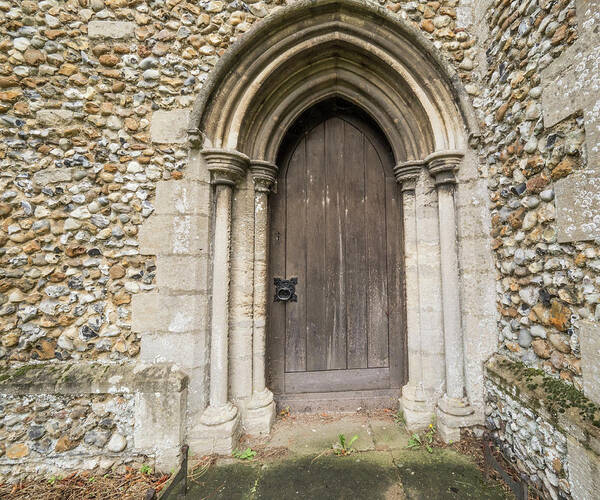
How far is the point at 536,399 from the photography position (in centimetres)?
173

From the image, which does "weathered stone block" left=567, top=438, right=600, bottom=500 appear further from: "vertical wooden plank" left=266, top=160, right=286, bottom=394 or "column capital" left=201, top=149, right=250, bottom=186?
"column capital" left=201, top=149, right=250, bottom=186

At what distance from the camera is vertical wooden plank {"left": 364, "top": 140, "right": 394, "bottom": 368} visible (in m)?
2.73

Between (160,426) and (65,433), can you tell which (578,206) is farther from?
(65,433)

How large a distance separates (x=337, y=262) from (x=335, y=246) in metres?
0.16

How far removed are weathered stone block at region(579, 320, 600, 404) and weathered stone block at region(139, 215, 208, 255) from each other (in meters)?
2.49

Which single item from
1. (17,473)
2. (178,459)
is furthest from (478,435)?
(17,473)

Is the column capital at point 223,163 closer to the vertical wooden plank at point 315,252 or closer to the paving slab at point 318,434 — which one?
the vertical wooden plank at point 315,252

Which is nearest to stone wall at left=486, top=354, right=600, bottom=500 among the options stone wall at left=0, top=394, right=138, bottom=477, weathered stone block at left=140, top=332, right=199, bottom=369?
weathered stone block at left=140, top=332, right=199, bottom=369

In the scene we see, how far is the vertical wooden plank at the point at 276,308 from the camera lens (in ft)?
8.77

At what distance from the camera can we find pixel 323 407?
8.70 feet

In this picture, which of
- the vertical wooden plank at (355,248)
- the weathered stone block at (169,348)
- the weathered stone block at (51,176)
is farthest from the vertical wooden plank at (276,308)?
the weathered stone block at (51,176)

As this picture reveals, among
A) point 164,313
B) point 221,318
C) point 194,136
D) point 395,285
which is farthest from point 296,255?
point 194,136

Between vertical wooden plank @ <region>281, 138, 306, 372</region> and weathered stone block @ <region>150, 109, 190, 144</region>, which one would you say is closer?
weathered stone block @ <region>150, 109, 190, 144</region>

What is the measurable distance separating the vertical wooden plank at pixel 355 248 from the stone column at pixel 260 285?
0.80 meters
